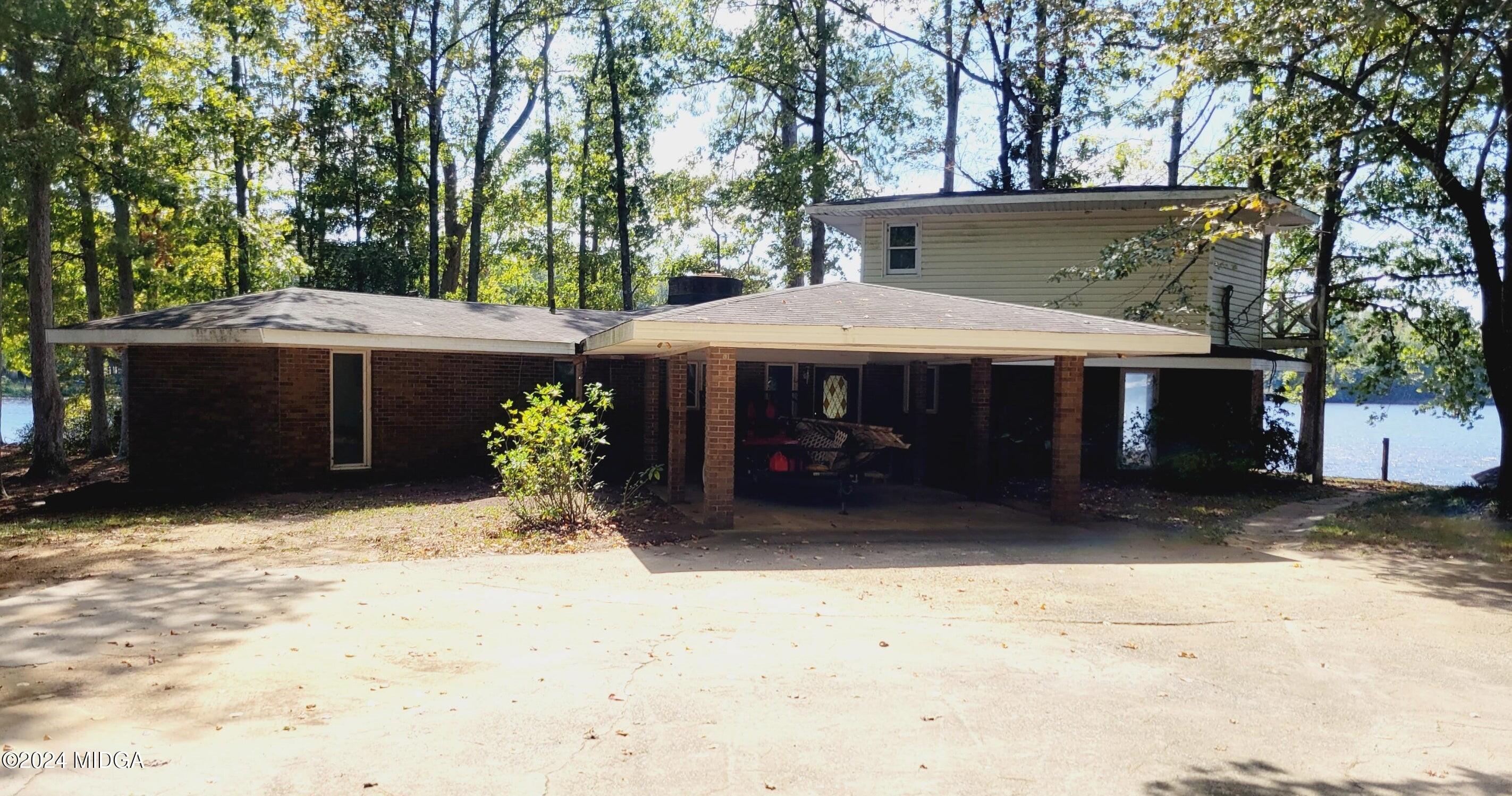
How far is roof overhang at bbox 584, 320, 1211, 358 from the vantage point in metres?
9.80

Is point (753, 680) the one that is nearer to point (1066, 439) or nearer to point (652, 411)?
point (1066, 439)

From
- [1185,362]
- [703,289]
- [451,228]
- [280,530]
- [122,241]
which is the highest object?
[451,228]

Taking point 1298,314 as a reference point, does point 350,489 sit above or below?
below

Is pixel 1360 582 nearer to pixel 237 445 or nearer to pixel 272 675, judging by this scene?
pixel 272 675

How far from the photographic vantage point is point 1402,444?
59312mm

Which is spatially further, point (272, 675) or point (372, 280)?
point (372, 280)

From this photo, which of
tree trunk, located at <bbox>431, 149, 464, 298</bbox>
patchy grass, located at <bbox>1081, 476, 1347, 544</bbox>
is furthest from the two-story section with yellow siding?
tree trunk, located at <bbox>431, 149, 464, 298</bbox>

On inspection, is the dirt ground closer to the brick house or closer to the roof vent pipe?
the brick house

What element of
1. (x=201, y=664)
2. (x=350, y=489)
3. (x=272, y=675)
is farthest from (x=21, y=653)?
(x=350, y=489)

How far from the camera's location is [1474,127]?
21109 mm

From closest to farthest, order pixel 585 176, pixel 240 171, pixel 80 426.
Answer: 1. pixel 80 426
2. pixel 240 171
3. pixel 585 176

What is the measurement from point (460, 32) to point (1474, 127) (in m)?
26.6

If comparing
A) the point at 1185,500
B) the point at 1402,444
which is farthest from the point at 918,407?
the point at 1402,444

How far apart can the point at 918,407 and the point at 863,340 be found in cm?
671
